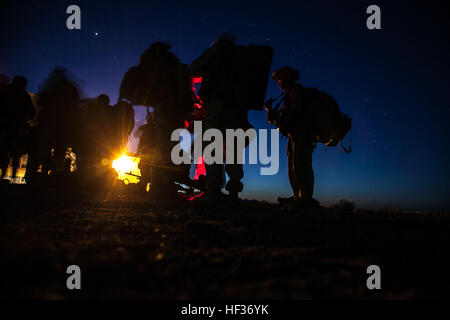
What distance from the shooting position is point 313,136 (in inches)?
141

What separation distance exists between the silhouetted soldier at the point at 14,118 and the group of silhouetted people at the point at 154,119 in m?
0.02

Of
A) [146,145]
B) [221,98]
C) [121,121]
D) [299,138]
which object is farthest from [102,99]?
[299,138]

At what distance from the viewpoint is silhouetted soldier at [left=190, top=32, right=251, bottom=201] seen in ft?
11.9

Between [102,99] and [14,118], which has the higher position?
[102,99]

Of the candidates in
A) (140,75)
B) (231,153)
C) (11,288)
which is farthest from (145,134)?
(11,288)

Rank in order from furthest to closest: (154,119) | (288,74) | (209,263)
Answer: (154,119), (288,74), (209,263)

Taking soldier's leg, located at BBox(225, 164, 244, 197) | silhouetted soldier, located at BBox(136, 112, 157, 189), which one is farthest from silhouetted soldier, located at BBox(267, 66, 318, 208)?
silhouetted soldier, located at BBox(136, 112, 157, 189)

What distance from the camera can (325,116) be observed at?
347cm

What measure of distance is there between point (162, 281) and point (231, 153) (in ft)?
9.98

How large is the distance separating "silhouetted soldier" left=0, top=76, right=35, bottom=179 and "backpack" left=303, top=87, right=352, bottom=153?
678cm

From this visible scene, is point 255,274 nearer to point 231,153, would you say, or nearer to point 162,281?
point 162,281

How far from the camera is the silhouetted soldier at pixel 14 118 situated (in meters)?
5.04

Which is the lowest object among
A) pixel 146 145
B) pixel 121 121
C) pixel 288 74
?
pixel 146 145

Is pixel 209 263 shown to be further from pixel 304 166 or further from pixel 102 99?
pixel 102 99
